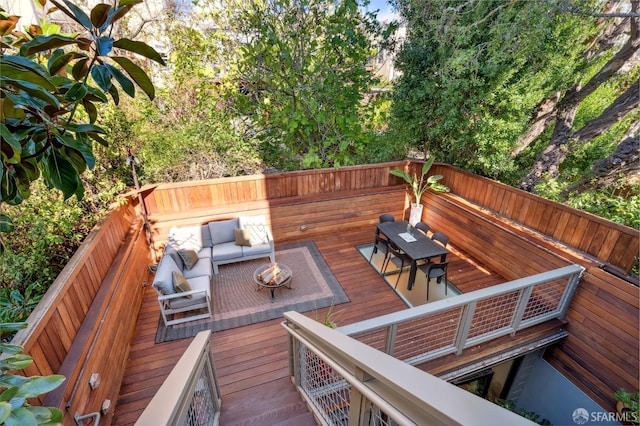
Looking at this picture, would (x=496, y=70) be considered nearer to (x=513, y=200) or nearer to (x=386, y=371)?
(x=513, y=200)

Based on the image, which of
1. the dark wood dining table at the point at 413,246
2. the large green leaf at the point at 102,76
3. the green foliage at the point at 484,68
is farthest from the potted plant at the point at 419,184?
the large green leaf at the point at 102,76

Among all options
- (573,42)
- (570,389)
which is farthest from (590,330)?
(573,42)

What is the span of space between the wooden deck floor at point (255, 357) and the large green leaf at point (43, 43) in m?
2.76

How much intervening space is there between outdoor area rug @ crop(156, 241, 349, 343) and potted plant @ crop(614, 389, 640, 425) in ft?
10.3

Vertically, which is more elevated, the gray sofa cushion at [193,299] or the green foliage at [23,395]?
the green foliage at [23,395]

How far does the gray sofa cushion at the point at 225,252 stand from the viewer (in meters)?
4.85

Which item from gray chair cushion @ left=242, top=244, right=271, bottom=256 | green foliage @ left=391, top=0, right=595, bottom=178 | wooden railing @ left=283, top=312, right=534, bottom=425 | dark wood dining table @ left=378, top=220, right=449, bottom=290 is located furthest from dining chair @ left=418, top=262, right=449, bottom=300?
wooden railing @ left=283, top=312, right=534, bottom=425

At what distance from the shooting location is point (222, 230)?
5.18m

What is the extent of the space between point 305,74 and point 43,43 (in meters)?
5.35

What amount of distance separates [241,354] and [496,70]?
5888 millimetres

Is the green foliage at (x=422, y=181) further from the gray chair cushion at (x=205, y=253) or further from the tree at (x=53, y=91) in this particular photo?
the tree at (x=53, y=91)

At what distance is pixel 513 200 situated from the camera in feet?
15.5

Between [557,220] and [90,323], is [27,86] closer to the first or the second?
[90,323]

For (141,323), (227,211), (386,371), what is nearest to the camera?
(386,371)
